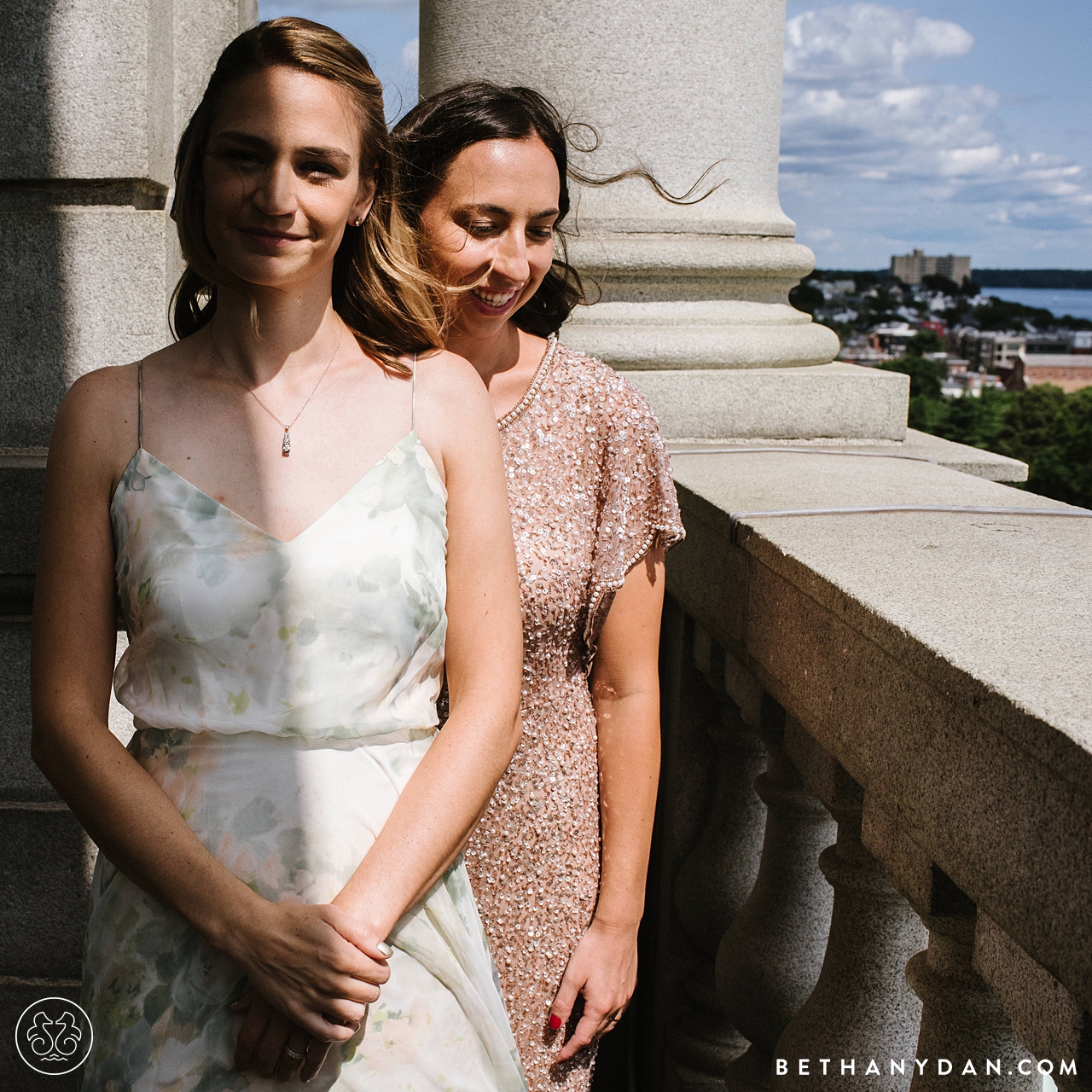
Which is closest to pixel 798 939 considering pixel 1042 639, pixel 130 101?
pixel 1042 639

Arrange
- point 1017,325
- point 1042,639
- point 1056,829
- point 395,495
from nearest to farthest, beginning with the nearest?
point 1056,829 < point 1042,639 < point 395,495 < point 1017,325

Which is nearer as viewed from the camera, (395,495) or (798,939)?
(395,495)

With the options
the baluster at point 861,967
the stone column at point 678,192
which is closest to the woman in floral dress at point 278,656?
the baluster at point 861,967

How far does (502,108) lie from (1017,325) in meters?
150

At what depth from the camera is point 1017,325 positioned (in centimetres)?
14025

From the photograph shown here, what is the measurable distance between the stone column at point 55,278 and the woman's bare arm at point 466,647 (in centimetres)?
165

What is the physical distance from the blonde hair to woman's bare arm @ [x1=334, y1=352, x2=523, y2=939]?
0.14 m

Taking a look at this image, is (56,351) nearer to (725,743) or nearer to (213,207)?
(213,207)

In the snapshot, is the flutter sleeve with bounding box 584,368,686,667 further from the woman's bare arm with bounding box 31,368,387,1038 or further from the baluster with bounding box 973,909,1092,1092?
the baluster with bounding box 973,909,1092,1092

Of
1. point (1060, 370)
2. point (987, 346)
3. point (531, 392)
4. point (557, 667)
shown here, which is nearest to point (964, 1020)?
point (557, 667)

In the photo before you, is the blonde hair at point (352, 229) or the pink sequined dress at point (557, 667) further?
the pink sequined dress at point (557, 667)

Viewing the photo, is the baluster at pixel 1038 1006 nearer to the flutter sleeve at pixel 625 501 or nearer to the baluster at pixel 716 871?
the flutter sleeve at pixel 625 501

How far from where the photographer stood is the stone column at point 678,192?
4.59 meters

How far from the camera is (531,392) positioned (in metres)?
2.91
